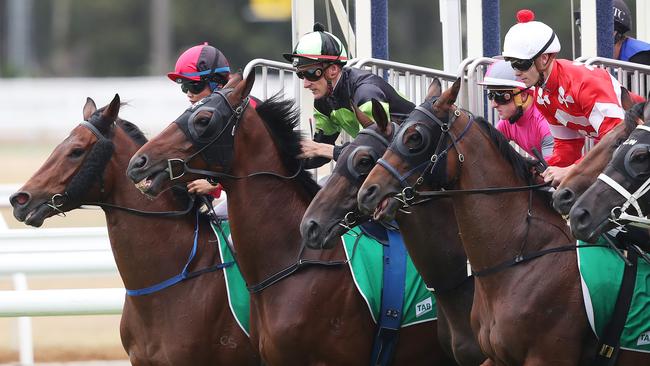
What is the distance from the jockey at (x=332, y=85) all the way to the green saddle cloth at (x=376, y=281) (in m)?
0.50

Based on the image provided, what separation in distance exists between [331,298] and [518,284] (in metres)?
1.09

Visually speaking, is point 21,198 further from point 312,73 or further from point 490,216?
point 490,216

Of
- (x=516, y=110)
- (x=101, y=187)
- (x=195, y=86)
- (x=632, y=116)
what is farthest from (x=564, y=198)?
(x=195, y=86)

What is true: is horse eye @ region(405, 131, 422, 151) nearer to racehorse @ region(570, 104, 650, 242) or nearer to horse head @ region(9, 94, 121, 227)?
racehorse @ region(570, 104, 650, 242)

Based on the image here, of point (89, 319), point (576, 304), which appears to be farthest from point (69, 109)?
point (576, 304)

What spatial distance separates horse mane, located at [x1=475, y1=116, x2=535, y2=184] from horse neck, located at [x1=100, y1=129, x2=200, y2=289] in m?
1.96

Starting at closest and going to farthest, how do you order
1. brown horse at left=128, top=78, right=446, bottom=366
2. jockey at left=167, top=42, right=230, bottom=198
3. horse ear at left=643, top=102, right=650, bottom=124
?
1. horse ear at left=643, top=102, right=650, bottom=124
2. brown horse at left=128, top=78, right=446, bottom=366
3. jockey at left=167, top=42, right=230, bottom=198

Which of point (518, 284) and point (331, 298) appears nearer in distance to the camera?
point (518, 284)

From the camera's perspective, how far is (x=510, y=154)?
5.84 meters

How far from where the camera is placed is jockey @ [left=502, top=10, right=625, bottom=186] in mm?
5863

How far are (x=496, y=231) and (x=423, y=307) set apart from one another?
93 centimetres

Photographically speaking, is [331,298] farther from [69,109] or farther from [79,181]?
[69,109]

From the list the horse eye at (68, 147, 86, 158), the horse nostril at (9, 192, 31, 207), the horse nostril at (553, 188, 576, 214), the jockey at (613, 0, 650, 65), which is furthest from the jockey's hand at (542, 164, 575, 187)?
the horse nostril at (9, 192, 31, 207)

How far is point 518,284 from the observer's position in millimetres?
5676
